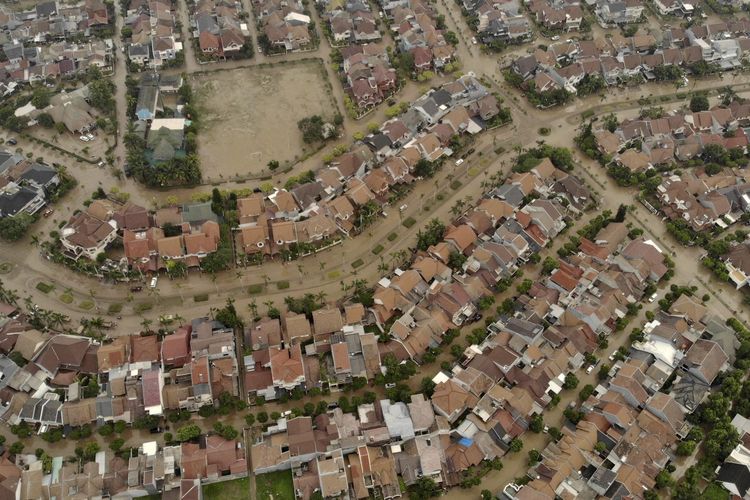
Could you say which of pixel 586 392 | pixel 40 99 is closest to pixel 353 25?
pixel 40 99

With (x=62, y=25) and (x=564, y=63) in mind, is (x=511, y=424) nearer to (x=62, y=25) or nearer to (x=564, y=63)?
(x=564, y=63)

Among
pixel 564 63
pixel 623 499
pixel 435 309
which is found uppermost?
pixel 564 63

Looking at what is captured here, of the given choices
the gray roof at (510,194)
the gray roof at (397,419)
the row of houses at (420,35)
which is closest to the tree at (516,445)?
the gray roof at (397,419)

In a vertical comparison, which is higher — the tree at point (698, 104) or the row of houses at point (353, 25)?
the row of houses at point (353, 25)

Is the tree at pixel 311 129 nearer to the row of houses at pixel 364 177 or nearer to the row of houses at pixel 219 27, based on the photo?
the row of houses at pixel 364 177

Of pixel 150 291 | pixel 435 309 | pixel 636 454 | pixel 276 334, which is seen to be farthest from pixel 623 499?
pixel 150 291
